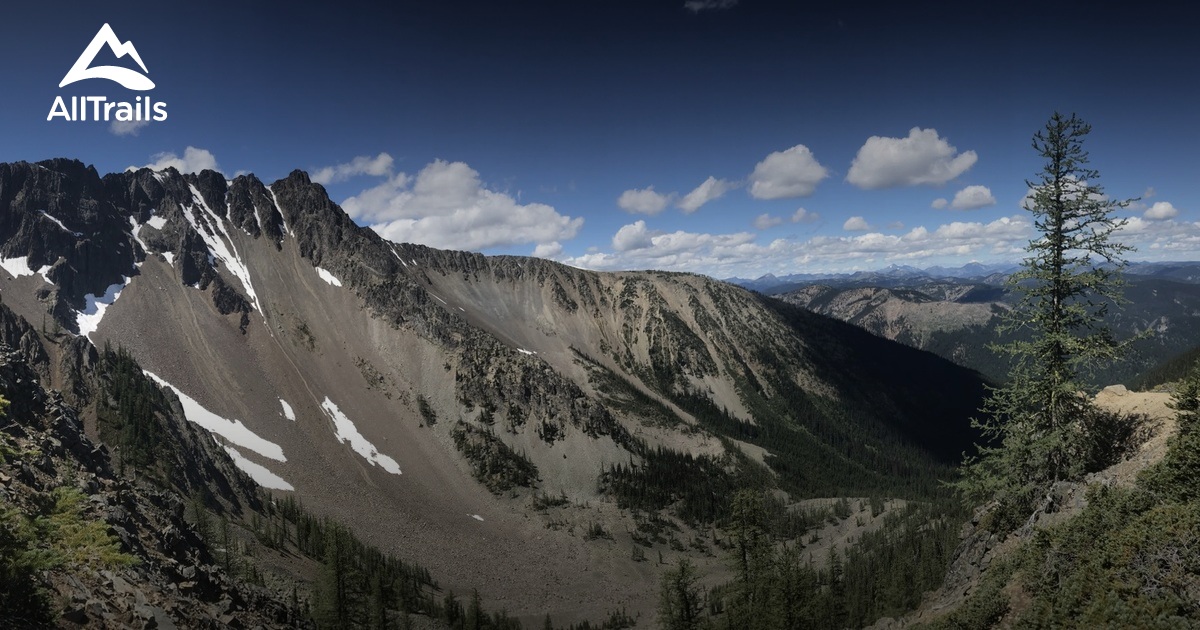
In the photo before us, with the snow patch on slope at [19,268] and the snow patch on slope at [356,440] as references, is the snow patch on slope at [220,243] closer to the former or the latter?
the snow patch on slope at [19,268]

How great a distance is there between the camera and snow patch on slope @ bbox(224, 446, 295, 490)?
360 feet

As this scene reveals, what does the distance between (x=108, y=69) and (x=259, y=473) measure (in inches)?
3317

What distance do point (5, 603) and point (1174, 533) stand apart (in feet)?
122

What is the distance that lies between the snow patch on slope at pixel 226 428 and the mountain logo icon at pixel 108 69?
85.2 meters

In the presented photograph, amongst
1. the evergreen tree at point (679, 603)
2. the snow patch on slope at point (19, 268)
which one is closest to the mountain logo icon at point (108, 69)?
the evergreen tree at point (679, 603)

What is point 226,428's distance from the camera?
4734 inches

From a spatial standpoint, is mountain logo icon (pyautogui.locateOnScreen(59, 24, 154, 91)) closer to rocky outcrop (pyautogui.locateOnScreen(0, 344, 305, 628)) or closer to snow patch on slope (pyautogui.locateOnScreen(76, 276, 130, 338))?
rocky outcrop (pyautogui.locateOnScreen(0, 344, 305, 628))

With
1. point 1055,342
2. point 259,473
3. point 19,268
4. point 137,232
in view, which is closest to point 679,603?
point 1055,342

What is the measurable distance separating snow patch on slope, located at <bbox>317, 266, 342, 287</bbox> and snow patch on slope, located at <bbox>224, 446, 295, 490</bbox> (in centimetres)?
7722

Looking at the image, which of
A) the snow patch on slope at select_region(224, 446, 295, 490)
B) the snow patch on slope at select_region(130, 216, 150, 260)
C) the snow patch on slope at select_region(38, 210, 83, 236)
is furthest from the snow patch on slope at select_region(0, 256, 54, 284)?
the snow patch on slope at select_region(224, 446, 295, 490)

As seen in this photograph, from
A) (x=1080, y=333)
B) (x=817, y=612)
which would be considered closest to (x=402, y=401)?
(x=817, y=612)

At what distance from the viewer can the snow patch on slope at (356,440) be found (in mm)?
131875

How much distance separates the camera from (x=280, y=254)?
183m

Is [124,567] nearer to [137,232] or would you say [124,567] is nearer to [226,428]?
[226,428]
